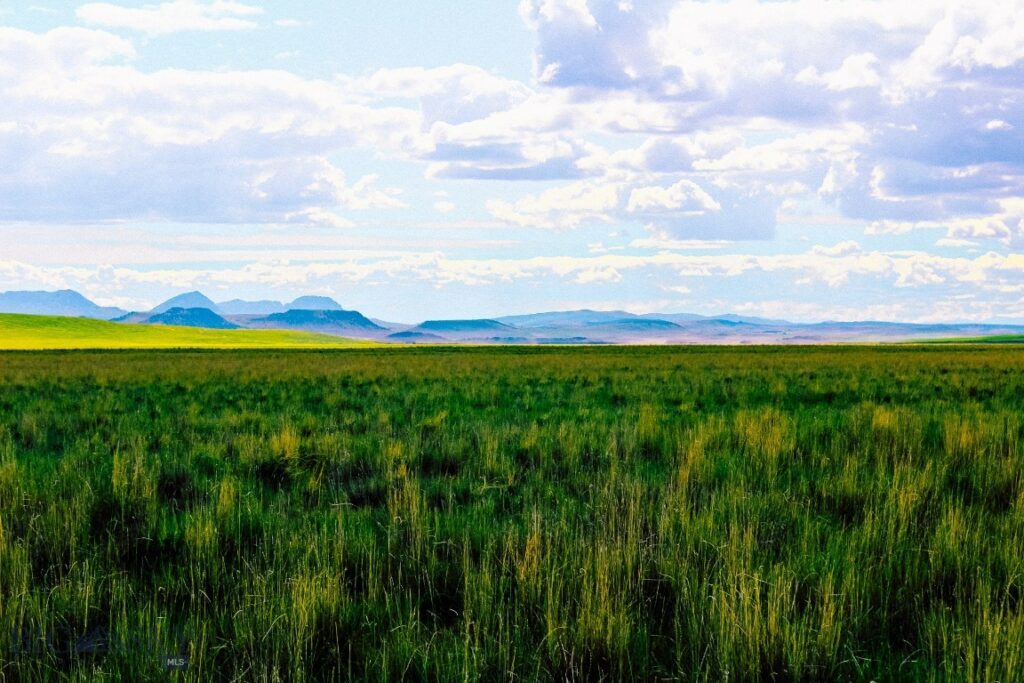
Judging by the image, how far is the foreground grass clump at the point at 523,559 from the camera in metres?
3.67

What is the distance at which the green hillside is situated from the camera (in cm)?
10494

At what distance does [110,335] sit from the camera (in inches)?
4717

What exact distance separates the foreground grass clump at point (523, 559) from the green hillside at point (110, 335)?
98.8m

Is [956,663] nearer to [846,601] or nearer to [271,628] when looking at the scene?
[846,601]

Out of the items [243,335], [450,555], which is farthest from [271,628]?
[243,335]

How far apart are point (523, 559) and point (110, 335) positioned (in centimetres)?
12992

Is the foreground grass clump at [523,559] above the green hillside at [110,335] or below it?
below

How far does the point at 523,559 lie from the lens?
15.9ft

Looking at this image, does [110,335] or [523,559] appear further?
[110,335]

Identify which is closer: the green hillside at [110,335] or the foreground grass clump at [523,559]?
the foreground grass clump at [523,559]

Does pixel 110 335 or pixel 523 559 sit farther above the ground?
pixel 110 335

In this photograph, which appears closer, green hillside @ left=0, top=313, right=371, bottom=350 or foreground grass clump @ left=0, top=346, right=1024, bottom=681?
foreground grass clump @ left=0, top=346, right=1024, bottom=681

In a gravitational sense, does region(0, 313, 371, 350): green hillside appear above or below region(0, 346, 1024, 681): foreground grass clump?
above

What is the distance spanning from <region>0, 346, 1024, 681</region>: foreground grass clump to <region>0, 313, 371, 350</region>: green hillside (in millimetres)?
98820
